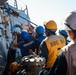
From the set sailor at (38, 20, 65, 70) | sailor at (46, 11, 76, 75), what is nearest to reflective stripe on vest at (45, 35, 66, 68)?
sailor at (38, 20, 65, 70)

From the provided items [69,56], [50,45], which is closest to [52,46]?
[50,45]

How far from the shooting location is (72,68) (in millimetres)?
2248

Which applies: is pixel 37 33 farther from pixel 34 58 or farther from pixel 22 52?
pixel 34 58

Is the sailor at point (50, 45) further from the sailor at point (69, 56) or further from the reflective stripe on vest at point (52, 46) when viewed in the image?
the sailor at point (69, 56)

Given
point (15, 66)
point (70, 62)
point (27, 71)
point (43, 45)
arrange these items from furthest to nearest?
1. point (15, 66)
2. point (43, 45)
3. point (27, 71)
4. point (70, 62)

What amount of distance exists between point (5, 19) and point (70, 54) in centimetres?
501

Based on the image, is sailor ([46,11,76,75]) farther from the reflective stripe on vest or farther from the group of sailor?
the reflective stripe on vest

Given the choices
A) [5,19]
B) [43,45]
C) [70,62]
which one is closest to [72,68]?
[70,62]

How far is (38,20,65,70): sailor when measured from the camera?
4.18 metres

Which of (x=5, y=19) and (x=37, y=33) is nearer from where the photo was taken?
(x=37, y=33)

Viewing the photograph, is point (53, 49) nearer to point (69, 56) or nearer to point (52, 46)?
point (52, 46)

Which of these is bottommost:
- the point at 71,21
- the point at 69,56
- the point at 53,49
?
the point at 53,49

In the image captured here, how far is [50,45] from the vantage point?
4.23m

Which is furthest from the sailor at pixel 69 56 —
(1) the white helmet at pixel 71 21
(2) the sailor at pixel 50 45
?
(2) the sailor at pixel 50 45
